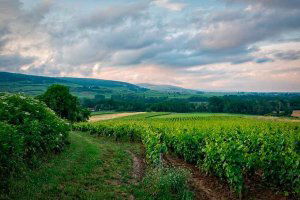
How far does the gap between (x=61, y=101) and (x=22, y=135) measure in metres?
52.7

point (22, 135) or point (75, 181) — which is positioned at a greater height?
point (22, 135)

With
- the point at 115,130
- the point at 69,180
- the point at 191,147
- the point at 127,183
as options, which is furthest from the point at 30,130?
the point at 115,130

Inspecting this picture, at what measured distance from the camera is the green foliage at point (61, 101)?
63062 millimetres

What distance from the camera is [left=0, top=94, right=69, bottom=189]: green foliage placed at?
411 inches

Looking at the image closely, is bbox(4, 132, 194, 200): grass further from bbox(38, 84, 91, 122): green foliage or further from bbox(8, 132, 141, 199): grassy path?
bbox(38, 84, 91, 122): green foliage

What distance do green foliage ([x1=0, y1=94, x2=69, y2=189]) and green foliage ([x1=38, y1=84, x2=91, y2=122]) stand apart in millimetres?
44944

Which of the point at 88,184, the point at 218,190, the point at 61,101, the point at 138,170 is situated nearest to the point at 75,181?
the point at 88,184

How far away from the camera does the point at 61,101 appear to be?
6425 centimetres

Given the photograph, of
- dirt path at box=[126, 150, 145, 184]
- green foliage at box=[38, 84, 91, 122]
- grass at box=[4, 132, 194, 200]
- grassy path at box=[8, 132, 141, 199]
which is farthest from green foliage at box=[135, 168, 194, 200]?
green foliage at box=[38, 84, 91, 122]

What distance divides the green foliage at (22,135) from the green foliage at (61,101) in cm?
4494

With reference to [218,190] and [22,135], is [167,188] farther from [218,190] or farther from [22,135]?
[22,135]

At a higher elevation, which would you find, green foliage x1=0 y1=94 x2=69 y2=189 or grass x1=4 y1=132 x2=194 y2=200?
green foliage x1=0 y1=94 x2=69 y2=189

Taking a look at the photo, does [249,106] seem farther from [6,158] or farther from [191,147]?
[6,158]

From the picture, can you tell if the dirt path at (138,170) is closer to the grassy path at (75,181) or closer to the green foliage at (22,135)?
the grassy path at (75,181)
